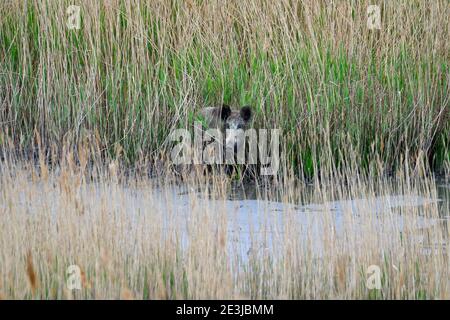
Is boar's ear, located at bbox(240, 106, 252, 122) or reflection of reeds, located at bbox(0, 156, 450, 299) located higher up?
boar's ear, located at bbox(240, 106, 252, 122)

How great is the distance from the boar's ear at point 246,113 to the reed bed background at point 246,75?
0.31 metres

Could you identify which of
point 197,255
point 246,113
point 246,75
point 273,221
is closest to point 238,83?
point 246,75

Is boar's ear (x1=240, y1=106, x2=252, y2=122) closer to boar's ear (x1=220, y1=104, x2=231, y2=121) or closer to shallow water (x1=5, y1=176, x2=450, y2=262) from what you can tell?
boar's ear (x1=220, y1=104, x2=231, y2=121)

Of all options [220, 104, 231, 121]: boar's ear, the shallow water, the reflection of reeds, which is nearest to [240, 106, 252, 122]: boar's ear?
[220, 104, 231, 121]: boar's ear

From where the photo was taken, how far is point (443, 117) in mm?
8602

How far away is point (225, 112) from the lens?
7.73 meters

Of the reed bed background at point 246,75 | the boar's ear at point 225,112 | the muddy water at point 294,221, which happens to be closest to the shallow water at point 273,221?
the muddy water at point 294,221

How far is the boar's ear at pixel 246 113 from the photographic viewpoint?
7.73 m

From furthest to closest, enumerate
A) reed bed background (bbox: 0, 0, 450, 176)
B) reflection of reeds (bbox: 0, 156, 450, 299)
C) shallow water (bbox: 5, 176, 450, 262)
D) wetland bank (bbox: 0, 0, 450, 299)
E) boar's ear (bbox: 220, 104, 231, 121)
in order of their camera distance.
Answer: reed bed background (bbox: 0, 0, 450, 176) → wetland bank (bbox: 0, 0, 450, 299) → boar's ear (bbox: 220, 104, 231, 121) → shallow water (bbox: 5, 176, 450, 262) → reflection of reeds (bbox: 0, 156, 450, 299)

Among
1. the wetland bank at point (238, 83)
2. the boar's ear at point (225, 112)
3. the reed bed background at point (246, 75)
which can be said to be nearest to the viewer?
the boar's ear at point (225, 112)

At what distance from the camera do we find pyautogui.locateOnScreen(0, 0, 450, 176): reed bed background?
8250 millimetres

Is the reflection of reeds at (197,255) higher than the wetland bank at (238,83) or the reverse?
the reverse

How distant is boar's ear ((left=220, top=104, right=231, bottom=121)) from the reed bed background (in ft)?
1.48

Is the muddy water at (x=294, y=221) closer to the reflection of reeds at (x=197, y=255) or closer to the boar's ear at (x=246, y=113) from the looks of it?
the reflection of reeds at (x=197, y=255)
